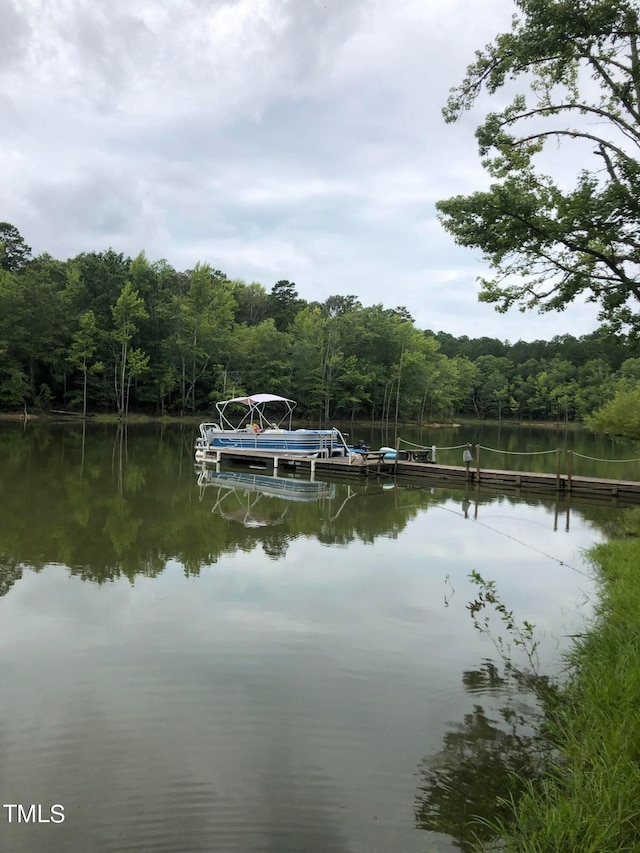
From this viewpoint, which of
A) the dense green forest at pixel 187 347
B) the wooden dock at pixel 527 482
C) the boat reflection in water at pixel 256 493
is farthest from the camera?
the dense green forest at pixel 187 347

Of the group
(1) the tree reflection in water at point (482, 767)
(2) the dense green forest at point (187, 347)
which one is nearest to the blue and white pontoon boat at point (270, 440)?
(1) the tree reflection in water at point (482, 767)

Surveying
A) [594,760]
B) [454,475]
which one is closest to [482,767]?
[594,760]

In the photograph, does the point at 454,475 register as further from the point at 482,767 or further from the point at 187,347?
the point at 187,347

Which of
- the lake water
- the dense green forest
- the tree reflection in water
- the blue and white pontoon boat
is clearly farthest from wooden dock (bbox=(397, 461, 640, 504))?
the dense green forest

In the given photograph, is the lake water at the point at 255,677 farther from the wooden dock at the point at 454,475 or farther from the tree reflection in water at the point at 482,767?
the wooden dock at the point at 454,475

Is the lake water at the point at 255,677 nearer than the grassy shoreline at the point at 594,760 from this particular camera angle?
No

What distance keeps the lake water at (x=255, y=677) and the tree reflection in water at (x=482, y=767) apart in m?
0.02

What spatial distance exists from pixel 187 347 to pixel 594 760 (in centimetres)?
4984

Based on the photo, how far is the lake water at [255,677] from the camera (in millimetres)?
3789

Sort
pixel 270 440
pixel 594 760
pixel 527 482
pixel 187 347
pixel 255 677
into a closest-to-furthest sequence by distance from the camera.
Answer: pixel 594 760, pixel 255 677, pixel 527 482, pixel 270 440, pixel 187 347

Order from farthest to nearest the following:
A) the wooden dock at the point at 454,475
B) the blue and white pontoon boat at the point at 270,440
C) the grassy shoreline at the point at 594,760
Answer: the blue and white pontoon boat at the point at 270,440, the wooden dock at the point at 454,475, the grassy shoreline at the point at 594,760

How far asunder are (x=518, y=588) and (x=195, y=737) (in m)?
5.75

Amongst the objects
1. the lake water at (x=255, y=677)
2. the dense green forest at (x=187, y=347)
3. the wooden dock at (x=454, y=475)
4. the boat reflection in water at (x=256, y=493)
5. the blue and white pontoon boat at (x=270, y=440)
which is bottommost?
the boat reflection in water at (x=256, y=493)

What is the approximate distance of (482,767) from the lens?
4266 mm
